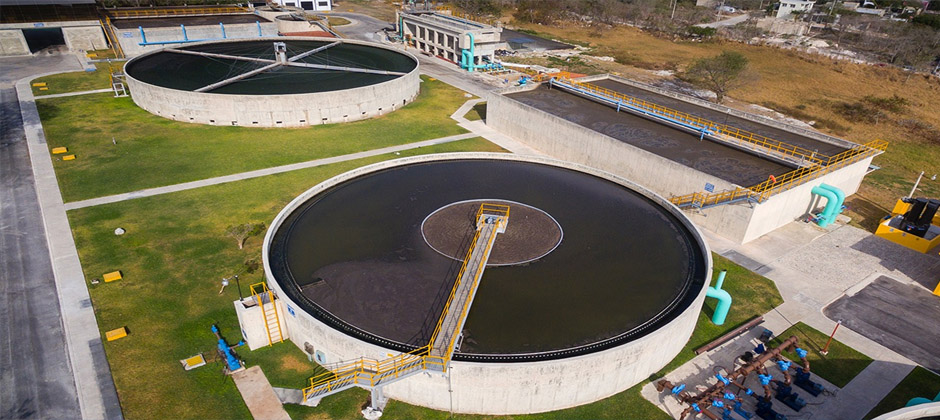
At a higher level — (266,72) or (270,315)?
(266,72)

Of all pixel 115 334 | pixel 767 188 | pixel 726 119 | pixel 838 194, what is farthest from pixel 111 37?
pixel 838 194

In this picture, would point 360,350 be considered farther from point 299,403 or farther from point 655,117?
point 655,117

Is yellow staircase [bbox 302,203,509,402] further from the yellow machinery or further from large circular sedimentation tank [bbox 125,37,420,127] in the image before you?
large circular sedimentation tank [bbox 125,37,420,127]

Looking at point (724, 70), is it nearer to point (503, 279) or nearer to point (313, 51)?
point (503, 279)

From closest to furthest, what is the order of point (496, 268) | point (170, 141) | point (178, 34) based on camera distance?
point (496, 268), point (170, 141), point (178, 34)

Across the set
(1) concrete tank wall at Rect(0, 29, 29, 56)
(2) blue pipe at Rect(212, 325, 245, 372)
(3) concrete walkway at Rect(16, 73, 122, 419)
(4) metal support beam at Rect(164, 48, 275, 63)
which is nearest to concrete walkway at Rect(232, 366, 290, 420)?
(2) blue pipe at Rect(212, 325, 245, 372)

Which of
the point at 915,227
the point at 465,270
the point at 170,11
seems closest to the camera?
the point at 465,270

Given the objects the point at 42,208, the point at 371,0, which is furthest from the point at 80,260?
the point at 371,0

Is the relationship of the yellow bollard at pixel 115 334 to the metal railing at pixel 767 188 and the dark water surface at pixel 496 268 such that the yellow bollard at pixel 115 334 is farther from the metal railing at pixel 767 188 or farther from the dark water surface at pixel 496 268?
the metal railing at pixel 767 188
